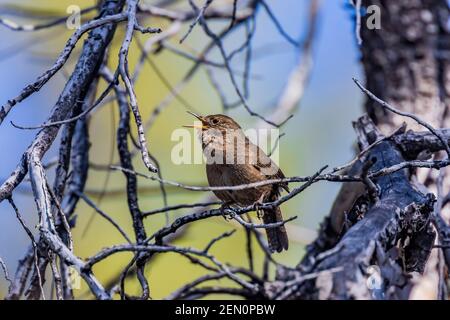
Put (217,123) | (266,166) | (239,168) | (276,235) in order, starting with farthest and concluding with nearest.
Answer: (217,123) < (276,235) < (266,166) < (239,168)

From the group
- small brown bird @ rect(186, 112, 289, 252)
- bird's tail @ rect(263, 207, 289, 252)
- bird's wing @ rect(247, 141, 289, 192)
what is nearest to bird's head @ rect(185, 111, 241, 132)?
small brown bird @ rect(186, 112, 289, 252)

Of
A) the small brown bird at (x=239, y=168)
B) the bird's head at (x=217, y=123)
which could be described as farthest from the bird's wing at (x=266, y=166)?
the bird's head at (x=217, y=123)

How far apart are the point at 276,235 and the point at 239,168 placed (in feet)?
1.88

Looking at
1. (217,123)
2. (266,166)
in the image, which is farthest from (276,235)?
(217,123)

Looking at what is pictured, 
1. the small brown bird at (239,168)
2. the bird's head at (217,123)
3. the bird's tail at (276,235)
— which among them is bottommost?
the bird's tail at (276,235)

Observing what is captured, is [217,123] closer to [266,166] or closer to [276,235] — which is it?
[266,166]

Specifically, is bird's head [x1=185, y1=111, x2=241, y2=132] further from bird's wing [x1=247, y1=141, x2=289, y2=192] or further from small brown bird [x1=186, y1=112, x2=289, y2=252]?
bird's wing [x1=247, y1=141, x2=289, y2=192]

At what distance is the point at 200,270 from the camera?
767cm

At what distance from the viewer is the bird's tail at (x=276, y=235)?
5023mm

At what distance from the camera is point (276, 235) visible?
505 cm

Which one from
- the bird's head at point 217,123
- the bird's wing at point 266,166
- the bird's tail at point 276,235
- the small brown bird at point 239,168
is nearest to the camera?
the small brown bird at point 239,168

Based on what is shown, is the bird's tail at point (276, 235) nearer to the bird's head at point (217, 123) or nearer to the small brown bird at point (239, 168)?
the small brown bird at point (239, 168)

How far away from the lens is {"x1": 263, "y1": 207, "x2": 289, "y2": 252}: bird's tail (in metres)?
5.02
